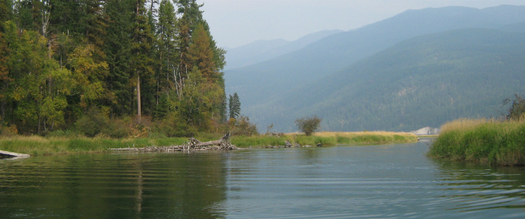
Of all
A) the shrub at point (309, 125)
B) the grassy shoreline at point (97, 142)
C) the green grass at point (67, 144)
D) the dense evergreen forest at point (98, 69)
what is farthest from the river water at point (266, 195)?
the shrub at point (309, 125)

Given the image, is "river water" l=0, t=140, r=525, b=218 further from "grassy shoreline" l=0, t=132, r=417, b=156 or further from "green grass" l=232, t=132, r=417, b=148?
"green grass" l=232, t=132, r=417, b=148

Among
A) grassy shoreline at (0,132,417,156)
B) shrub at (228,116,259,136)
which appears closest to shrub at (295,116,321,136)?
grassy shoreline at (0,132,417,156)

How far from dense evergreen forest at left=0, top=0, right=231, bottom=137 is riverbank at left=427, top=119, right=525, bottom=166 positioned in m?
29.4

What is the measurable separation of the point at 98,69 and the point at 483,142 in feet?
127

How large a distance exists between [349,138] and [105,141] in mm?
37459

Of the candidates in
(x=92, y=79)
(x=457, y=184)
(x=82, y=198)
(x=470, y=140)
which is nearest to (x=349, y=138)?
(x=92, y=79)

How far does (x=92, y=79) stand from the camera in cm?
4538

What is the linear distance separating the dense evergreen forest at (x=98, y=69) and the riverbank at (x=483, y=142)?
29446 mm

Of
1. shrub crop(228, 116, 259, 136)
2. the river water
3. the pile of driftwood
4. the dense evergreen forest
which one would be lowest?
the river water

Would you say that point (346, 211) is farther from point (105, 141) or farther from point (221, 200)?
point (105, 141)

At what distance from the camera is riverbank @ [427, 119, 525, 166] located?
57.5ft

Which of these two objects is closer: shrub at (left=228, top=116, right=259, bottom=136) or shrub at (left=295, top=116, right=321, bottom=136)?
shrub at (left=228, top=116, right=259, bottom=136)

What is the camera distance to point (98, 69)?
150ft

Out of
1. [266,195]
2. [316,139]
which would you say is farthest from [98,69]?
[266,195]
